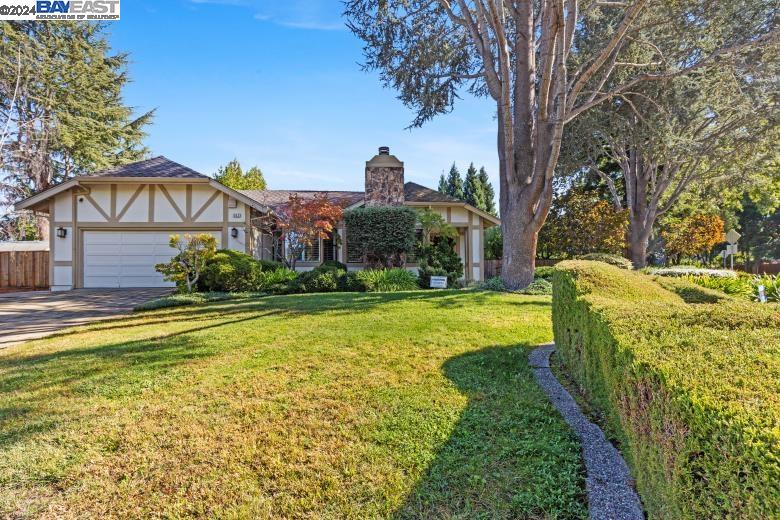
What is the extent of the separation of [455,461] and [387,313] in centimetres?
444

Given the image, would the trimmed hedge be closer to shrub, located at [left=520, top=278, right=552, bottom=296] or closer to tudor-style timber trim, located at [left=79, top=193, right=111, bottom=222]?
shrub, located at [left=520, top=278, right=552, bottom=296]

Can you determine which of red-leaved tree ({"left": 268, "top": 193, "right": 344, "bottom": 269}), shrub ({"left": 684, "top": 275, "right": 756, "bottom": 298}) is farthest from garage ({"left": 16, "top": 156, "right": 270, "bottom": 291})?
shrub ({"left": 684, "top": 275, "right": 756, "bottom": 298})

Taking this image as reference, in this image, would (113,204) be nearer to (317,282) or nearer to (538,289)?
(317,282)

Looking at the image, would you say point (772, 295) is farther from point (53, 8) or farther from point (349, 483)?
point (53, 8)

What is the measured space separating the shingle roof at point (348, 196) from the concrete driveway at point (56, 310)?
21.6 ft

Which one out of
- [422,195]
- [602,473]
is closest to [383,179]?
[422,195]

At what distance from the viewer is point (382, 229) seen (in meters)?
13.1

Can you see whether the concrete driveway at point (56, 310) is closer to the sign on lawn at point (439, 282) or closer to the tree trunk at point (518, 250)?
the sign on lawn at point (439, 282)

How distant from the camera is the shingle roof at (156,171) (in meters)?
13.8

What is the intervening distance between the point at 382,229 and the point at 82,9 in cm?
1079

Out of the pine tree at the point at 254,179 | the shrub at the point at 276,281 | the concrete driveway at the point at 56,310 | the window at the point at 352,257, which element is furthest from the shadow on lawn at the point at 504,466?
the pine tree at the point at 254,179

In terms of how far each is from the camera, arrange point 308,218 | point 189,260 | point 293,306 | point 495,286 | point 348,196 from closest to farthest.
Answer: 1. point 293,306
2. point 495,286
3. point 189,260
4. point 308,218
5. point 348,196

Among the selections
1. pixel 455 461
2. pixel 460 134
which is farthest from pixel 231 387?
pixel 460 134

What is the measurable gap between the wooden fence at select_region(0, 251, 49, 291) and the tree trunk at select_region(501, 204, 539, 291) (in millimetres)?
18649
